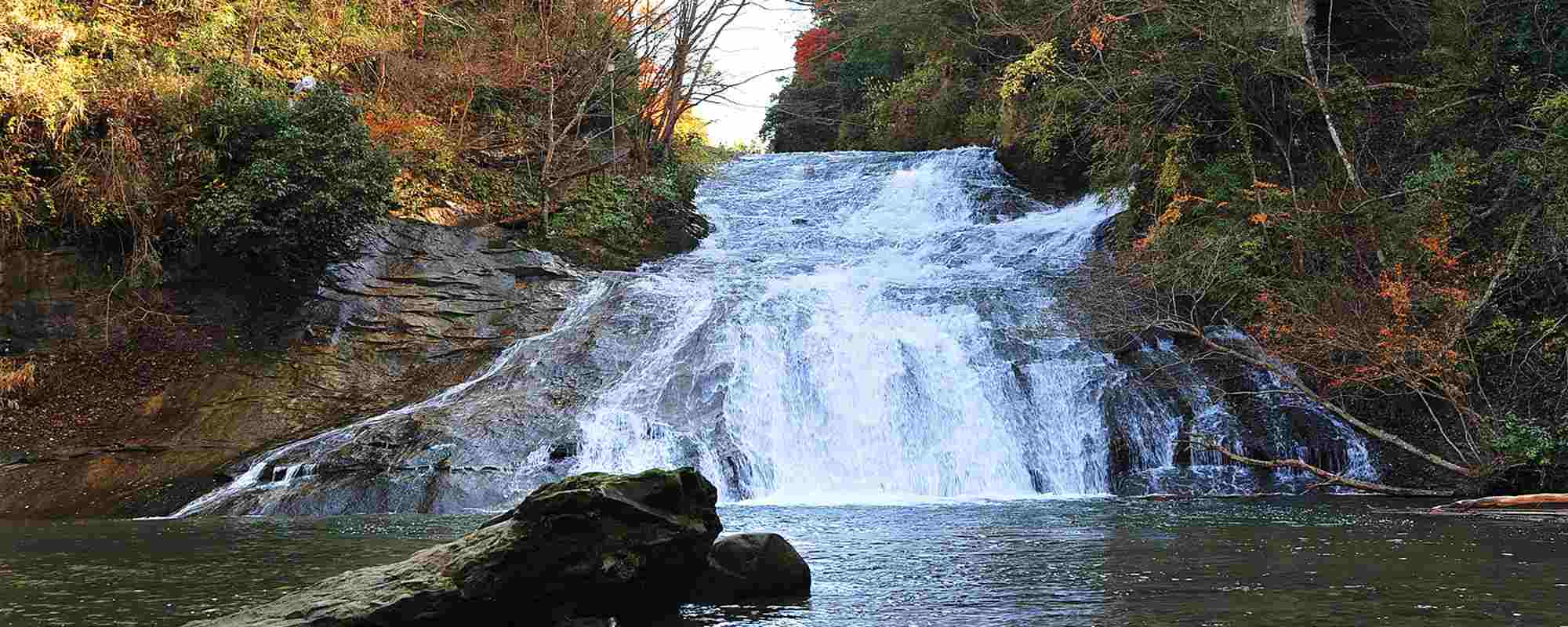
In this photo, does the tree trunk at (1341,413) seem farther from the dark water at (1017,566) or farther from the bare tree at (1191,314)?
the dark water at (1017,566)

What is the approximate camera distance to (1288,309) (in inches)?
516

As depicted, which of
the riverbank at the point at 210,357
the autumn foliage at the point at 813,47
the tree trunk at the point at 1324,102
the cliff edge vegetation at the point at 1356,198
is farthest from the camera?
the autumn foliage at the point at 813,47

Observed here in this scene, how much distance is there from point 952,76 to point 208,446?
22237mm

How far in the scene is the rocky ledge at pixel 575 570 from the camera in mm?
4117

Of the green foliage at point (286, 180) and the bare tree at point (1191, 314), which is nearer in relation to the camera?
the bare tree at point (1191, 314)

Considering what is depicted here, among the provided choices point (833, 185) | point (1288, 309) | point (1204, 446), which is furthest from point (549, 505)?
point (833, 185)

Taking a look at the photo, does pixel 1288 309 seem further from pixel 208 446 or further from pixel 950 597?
pixel 208 446

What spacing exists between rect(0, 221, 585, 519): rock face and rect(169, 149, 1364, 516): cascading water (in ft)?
1.89

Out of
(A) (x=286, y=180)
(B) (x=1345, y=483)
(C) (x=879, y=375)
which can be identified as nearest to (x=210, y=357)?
(A) (x=286, y=180)

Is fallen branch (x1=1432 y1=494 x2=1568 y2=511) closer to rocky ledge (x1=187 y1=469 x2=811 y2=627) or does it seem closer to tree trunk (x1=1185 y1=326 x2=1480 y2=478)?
tree trunk (x1=1185 y1=326 x2=1480 y2=478)

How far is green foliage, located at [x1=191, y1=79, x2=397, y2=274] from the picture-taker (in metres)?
14.2

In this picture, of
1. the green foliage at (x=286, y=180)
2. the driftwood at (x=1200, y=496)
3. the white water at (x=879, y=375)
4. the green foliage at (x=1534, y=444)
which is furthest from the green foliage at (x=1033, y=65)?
the green foliage at (x=286, y=180)

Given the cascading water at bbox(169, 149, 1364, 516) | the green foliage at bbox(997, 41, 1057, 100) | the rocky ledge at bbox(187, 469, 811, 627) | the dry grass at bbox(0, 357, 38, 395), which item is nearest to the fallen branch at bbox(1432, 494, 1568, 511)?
the cascading water at bbox(169, 149, 1364, 516)

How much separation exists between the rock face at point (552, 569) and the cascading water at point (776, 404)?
261 inches
